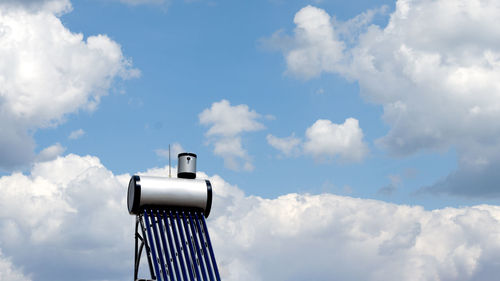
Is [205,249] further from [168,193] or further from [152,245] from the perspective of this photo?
[168,193]

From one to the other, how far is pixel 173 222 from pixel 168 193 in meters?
1.38

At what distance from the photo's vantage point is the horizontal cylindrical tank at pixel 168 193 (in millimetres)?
33312

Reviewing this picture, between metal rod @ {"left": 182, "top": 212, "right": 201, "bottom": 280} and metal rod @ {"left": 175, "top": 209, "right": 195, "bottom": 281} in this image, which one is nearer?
metal rod @ {"left": 175, "top": 209, "right": 195, "bottom": 281}

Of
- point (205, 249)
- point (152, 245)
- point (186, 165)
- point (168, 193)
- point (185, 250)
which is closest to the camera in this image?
point (152, 245)

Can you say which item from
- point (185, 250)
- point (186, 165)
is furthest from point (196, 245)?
point (186, 165)

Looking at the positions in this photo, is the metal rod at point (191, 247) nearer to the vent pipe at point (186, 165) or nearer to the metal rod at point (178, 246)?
the metal rod at point (178, 246)

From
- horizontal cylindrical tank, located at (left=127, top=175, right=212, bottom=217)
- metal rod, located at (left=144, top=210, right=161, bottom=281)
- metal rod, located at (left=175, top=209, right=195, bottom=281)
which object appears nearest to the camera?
metal rod, located at (left=144, top=210, right=161, bottom=281)

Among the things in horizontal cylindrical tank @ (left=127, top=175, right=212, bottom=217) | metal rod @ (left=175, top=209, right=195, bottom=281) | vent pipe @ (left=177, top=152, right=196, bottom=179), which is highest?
vent pipe @ (left=177, top=152, right=196, bottom=179)

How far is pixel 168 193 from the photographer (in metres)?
33.7

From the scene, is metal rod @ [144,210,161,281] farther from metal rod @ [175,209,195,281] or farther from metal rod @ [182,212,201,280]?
metal rod @ [182,212,201,280]

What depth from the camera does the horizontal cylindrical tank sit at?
3331cm

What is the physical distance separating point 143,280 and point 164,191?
4273mm

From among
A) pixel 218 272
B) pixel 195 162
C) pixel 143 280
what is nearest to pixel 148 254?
pixel 143 280

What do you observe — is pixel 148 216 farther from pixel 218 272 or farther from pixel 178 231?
pixel 218 272
